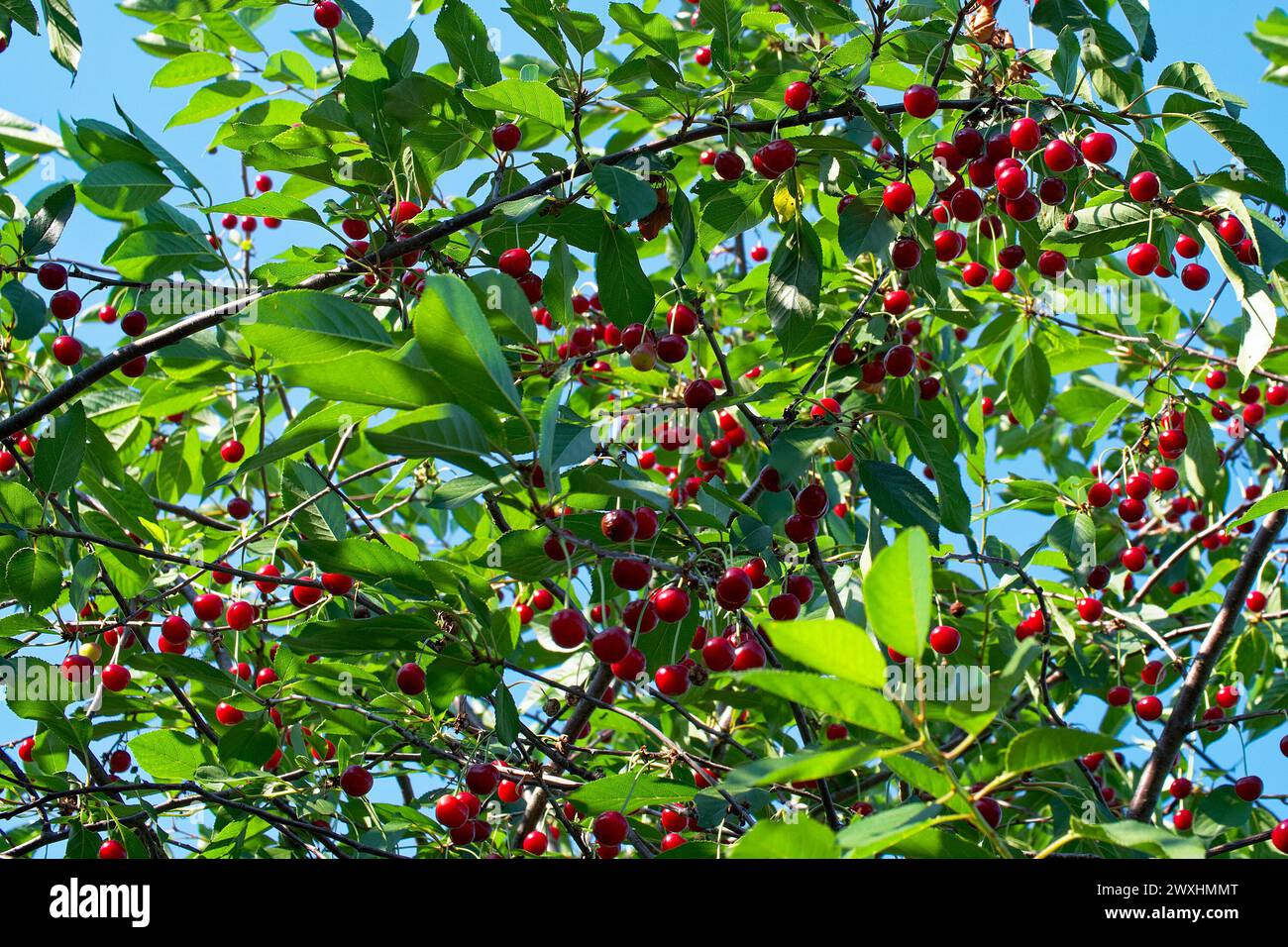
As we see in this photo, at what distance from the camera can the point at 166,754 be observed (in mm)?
2895

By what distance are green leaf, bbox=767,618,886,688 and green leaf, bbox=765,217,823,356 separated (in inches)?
60.5

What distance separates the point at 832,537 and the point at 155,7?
272 cm

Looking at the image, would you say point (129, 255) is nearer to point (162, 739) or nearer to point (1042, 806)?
point (162, 739)

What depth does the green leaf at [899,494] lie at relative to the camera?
2.47m

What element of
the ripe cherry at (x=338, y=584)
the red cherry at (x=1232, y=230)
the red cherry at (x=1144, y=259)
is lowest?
the ripe cherry at (x=338, y=584)

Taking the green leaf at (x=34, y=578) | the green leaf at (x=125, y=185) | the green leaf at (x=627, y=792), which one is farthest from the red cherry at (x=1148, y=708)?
the green leaf at (x=125, y=185)

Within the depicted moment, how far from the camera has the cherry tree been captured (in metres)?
2.16

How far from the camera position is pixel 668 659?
2605mm

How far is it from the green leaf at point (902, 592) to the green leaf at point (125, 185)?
2.44m

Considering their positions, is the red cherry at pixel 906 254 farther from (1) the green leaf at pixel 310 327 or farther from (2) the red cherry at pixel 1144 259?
(1) the green leaf at pixel 310 327

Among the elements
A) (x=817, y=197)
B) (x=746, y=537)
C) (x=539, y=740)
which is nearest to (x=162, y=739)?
(x=539, y=740)

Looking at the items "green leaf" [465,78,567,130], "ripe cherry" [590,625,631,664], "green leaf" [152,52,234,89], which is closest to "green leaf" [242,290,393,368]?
"ripe cherry" [590,625,631,664]

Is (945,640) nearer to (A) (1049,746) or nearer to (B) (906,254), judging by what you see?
(B) (906,254)
